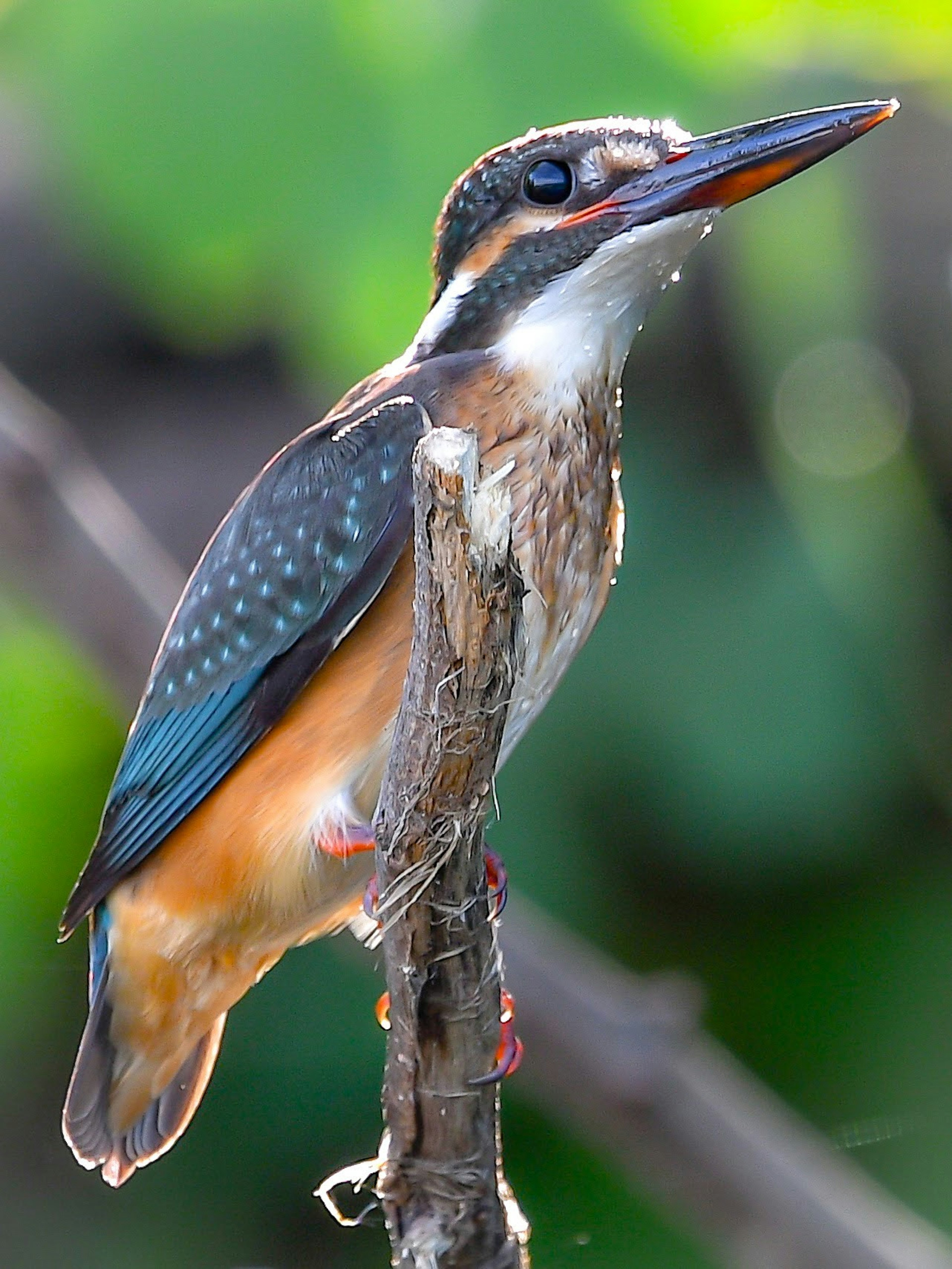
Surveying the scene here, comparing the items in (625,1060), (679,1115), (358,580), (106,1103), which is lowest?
(679,1115)

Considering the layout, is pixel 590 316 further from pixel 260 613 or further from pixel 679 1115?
pixel 679 1115

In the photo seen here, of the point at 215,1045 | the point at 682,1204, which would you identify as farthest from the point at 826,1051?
the point at 215,1045

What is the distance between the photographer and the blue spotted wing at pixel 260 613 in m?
2.02

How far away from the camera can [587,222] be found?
2018mm

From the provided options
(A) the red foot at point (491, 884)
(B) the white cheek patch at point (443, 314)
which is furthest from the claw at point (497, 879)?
(B) the white cheek patch at point (443, 314)

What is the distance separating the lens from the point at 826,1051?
3.02 metres

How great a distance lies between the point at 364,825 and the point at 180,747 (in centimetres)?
32

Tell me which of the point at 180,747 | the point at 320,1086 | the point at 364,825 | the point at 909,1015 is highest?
the point at 180,747

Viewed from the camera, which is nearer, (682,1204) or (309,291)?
(309,291)

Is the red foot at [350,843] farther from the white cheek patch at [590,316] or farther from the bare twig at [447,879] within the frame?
the white cheek patch at [590,316]

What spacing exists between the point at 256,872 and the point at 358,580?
383 millimetres

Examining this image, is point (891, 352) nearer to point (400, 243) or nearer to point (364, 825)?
point (400, 243)

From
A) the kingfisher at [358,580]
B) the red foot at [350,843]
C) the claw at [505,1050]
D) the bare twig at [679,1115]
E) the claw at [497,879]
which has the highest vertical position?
the kingfisher at [358,580]

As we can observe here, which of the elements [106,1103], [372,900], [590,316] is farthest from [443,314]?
[106,1103]
